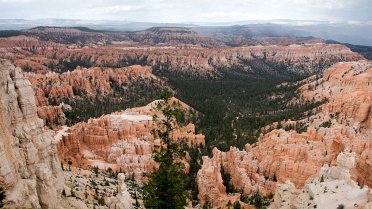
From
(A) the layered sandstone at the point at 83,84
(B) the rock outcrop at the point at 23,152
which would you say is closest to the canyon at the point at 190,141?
(B) the rock outcrop at the point at 23,152

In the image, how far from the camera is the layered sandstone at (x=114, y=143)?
50.3m

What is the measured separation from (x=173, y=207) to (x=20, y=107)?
9.88 metres

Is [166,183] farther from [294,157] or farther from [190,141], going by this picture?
[190,141]

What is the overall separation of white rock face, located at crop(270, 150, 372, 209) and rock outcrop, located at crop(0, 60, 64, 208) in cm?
1678

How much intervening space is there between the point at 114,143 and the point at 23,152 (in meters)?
34.7

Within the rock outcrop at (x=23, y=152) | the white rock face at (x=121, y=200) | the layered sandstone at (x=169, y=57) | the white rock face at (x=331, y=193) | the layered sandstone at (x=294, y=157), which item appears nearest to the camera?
the rock outcrop at (x=23, y=152)

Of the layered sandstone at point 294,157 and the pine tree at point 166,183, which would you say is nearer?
the pine tree at point 166,183

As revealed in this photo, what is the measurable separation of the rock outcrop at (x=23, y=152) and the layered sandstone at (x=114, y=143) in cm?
2471

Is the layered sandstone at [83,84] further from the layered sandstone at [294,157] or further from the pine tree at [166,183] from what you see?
the pine tree at [166,183]

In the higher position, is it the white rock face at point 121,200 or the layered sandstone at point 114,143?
the white rock face at point 121,200

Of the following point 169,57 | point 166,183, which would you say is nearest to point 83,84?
point 169,57

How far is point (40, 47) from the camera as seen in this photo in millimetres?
185500

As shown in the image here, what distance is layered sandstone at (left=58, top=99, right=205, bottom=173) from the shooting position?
165 feet

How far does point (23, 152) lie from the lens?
20.9 m
